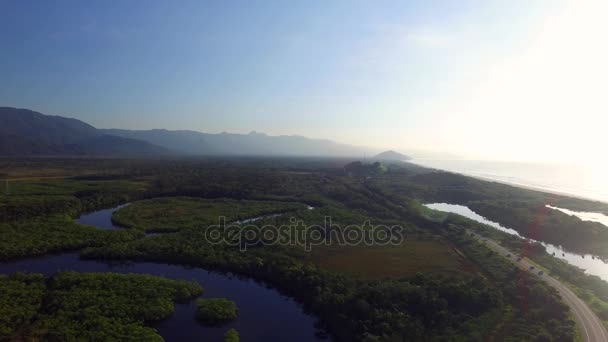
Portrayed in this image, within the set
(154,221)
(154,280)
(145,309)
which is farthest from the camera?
(154,221)

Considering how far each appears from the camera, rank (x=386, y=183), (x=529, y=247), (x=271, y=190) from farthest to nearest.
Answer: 1. (x=386, y=183)
2. (x=271, y=190)
3. (x=529, y=247)

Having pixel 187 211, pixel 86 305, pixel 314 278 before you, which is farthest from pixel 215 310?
pixel 187 211

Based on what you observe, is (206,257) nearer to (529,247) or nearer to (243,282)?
(243,282)

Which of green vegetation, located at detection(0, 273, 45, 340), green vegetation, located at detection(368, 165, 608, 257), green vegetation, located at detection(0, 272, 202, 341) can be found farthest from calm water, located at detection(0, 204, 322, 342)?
green vegetation, located at detection(368, 165, 608, 257)

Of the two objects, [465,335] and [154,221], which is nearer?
[465,335]

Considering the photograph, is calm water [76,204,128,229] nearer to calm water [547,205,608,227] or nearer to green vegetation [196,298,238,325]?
green vegetation [196,298,238,325]

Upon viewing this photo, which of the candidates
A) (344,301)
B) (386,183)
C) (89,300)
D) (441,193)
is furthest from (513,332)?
(386,183)
